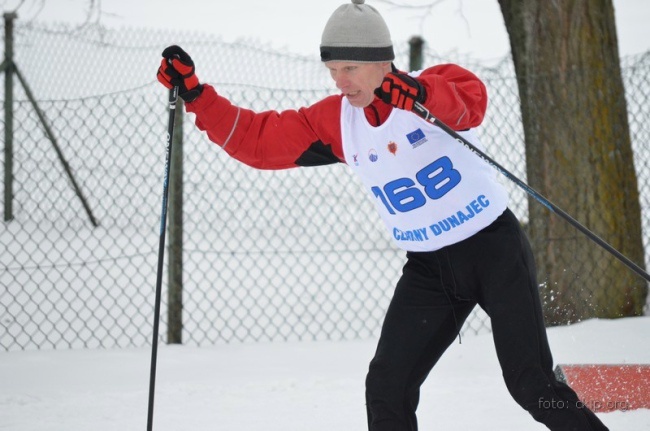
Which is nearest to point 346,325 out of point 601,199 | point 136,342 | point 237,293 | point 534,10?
point 237,293

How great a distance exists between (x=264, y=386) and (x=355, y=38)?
2.34 m

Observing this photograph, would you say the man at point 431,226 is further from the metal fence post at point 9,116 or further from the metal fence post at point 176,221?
the metal fence post at point 9,116

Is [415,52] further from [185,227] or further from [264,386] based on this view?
[185,227]

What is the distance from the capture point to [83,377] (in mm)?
4629

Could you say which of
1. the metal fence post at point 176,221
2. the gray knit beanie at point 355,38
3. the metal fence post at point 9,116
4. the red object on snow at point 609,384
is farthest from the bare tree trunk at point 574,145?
the metal fence post at point 9,116

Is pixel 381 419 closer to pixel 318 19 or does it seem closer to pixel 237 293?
pixel 237 293

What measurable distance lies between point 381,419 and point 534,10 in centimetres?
338

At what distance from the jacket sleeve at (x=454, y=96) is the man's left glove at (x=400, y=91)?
74mm

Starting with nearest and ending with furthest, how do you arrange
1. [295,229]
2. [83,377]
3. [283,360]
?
[83,377] → [283,360] → [295,229]

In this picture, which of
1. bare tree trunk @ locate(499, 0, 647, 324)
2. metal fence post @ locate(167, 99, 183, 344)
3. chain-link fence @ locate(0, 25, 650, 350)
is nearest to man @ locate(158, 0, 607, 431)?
metal fence post @ locate(167, 99, 183, 344)

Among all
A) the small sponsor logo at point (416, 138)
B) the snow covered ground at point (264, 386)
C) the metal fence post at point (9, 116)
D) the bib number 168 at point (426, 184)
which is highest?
the metal fence post at point (9, 116)

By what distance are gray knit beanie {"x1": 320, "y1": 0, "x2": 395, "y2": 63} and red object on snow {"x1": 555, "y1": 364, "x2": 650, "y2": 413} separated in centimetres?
191

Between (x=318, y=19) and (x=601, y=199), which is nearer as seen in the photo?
(x=601, y=199)

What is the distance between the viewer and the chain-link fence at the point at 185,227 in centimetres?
586
